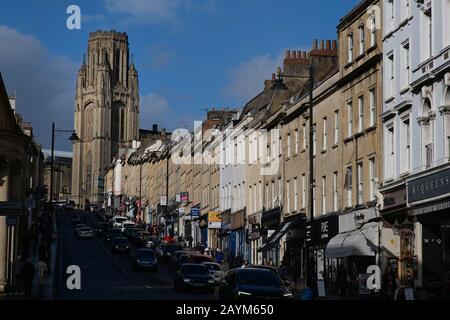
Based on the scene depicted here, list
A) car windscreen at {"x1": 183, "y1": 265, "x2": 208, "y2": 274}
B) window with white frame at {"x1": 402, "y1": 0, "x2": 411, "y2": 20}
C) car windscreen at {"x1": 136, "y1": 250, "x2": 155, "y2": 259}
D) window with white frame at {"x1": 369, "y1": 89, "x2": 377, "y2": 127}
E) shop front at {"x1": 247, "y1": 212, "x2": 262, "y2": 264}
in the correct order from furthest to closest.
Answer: shop front at {"x1": 247, "y1": 212, "x2": 262, "y2": 264} < car windscreen at {"x1": 136, "y1": 250, "x2": 155, "y2": 259} < window with white frame at {"x1": 369, "y1": 89, "x2": 377, "y2": 127} < car windscreen at {"x1": 183, "y1": 265, "x2": 208, "y2": 274} < window with white frame at {"x1": 402, "y1": 0, "x2": 411, "y2": 20}

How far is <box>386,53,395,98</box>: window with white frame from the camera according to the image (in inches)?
1697

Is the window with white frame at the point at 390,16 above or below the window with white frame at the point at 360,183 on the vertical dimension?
above

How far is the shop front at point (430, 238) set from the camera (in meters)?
37.1

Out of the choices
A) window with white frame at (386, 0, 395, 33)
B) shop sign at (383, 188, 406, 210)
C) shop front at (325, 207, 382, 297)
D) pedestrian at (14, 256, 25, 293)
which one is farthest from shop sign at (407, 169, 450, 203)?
pedestrian at (14, 256, 25, 293)

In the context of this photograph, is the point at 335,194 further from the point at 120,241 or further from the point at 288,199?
the point at 120,241

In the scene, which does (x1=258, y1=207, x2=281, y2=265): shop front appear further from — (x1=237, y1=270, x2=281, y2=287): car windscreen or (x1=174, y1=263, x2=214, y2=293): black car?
(x1=237, y1=270, x2=281, y2=287): car windscreen

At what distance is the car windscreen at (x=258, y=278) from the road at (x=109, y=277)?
591cm

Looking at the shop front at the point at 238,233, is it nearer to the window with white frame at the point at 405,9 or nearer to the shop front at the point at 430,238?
the window with white frame at the point at 405,9

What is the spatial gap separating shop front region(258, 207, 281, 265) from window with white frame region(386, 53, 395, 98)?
18296 millimetres

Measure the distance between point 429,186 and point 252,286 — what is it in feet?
31.3

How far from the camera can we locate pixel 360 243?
44.0 metres

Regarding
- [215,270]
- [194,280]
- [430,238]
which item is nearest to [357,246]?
[430,238]

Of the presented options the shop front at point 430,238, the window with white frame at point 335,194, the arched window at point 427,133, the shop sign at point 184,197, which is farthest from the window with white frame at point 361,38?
the shop sign at point 184,197
